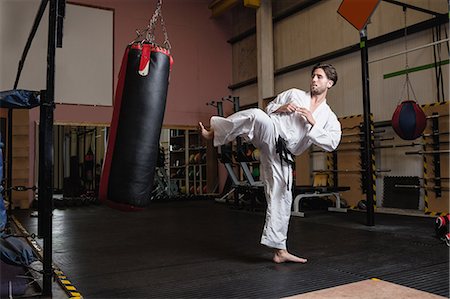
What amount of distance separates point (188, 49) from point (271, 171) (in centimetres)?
797

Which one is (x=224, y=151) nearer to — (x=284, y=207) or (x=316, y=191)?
(x=316, y=191)

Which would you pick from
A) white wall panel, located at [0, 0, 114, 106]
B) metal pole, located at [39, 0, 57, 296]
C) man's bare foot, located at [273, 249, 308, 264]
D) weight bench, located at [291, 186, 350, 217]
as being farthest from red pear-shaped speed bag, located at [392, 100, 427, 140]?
white wall panel, located at [0, 0, 114, 106]

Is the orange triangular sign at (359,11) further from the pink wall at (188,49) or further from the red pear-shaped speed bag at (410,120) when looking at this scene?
the pink wall at (188,49)

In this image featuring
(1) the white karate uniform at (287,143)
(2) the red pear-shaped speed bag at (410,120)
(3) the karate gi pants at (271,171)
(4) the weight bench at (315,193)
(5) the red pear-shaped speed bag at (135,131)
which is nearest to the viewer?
(5) the red pear-shaped speed bag at (135,131)

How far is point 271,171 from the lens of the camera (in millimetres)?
3055

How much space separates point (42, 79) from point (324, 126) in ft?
24.2

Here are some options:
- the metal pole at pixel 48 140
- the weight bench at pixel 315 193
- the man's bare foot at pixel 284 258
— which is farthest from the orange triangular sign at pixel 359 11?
the metal pole at pixel 48 140

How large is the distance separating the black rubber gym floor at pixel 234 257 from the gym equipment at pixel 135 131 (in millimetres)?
647

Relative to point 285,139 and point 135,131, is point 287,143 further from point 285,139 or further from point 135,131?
point 135,131

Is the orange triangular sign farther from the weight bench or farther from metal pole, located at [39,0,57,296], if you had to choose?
metal pole, located at [39,0,57,296]

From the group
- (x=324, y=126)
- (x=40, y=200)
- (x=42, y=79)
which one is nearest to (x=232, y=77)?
(x=42, y=79)

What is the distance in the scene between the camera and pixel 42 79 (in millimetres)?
8578

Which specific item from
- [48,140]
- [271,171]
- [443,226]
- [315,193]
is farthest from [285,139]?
[315,193]

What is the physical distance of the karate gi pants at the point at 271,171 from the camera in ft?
9.30
